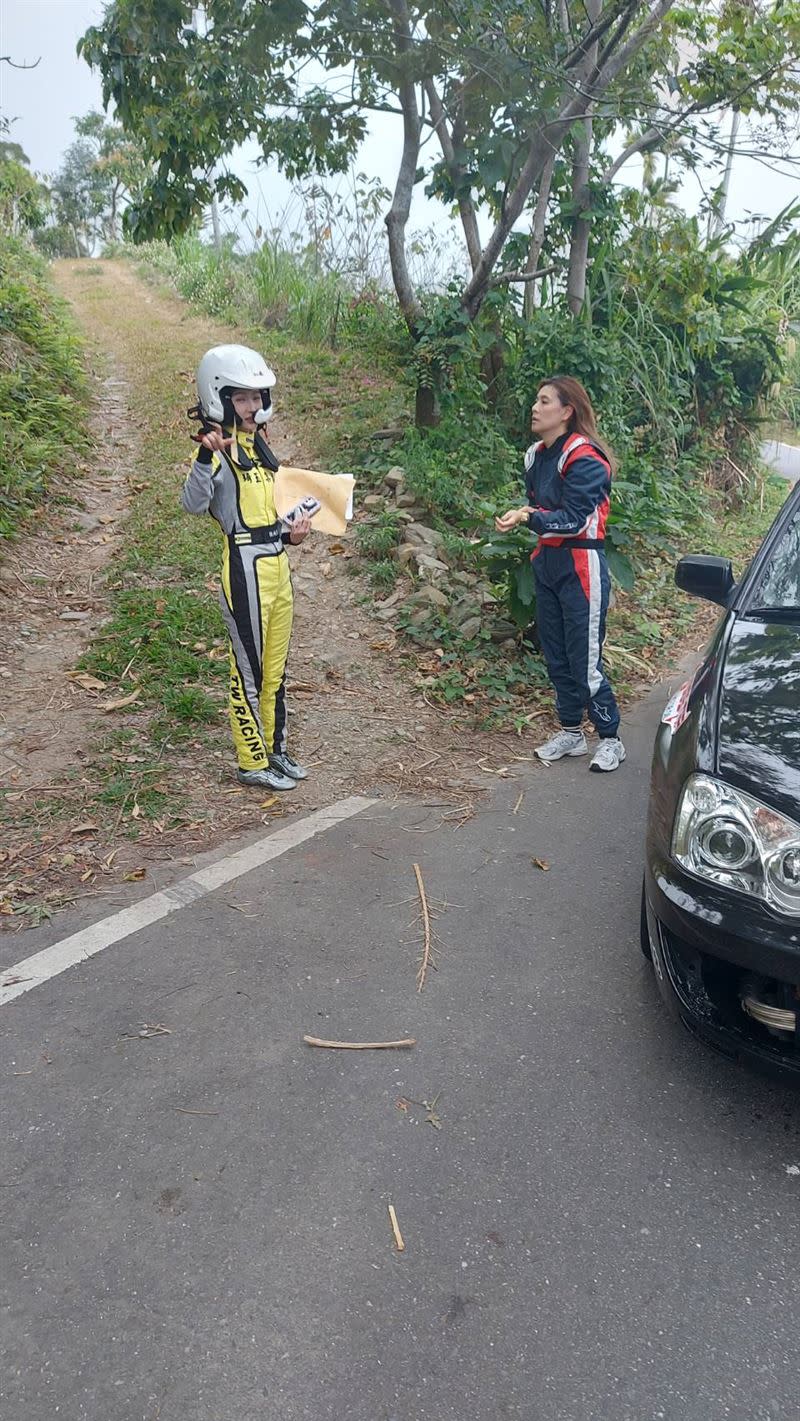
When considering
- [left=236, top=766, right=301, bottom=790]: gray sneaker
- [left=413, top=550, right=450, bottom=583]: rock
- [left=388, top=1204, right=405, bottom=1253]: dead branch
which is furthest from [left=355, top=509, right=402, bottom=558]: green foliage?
[left=388, top=1204, right=405, bottom=1253]: dead branch

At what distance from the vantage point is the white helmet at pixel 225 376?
430 centimetres

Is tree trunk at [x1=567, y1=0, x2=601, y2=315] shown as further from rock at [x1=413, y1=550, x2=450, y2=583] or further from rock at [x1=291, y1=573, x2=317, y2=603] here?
rock at [x1=291, y1=573, x2=317, y2=603]

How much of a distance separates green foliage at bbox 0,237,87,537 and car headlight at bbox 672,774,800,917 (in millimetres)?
5871

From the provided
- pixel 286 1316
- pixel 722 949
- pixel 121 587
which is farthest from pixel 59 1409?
pixel 121 587

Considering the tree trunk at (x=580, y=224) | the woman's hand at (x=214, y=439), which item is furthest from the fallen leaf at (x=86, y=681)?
the tree trunk at (x=580, y=224)

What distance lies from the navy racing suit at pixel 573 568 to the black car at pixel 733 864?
75.1 inches

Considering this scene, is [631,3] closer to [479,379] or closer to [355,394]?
[479,379]

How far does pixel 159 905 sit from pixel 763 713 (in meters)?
2.30

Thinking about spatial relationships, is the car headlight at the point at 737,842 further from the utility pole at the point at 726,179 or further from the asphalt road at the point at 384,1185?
the utility pole at the point at 726,179

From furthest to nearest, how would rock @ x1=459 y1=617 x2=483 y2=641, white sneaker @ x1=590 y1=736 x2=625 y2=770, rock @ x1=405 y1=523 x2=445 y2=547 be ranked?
1. rock @ x1=405 y1=523 x2=445 y2=547
2. rock @ x1=459 y1=617 x2=483 y2=641
3. white sneaker @ x1=590 y1=736 x2=625 y2=770

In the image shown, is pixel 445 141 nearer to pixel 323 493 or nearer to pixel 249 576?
pixel 323 493

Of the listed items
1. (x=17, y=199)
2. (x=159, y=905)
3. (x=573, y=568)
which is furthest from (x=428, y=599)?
(x=17, y=199)

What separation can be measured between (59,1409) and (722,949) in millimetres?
1745

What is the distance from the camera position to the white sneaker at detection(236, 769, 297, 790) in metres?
4.98
